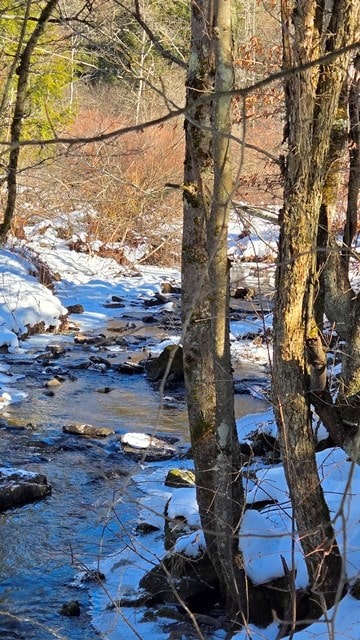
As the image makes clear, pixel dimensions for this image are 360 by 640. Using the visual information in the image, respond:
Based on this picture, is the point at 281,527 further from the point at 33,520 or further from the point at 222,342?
the point at 33,520

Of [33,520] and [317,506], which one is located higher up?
[317,506]

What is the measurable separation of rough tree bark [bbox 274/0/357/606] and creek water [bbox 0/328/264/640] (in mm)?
760

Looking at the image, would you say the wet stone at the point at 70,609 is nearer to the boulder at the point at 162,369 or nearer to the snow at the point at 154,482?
the snow at the point at 154,482

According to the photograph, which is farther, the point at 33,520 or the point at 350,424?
the point at 33,520

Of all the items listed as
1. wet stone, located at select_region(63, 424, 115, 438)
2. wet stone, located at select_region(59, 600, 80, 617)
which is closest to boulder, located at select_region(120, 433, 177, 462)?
wet stone, located at select_region(63, 424, 115, 438)

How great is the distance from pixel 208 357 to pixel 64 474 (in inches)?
125

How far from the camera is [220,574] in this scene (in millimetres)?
5371

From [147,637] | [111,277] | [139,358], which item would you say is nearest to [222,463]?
[147,637]

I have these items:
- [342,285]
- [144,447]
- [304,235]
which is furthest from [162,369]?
[304,235]

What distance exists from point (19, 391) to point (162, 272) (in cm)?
902

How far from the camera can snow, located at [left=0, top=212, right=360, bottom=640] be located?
442 cm

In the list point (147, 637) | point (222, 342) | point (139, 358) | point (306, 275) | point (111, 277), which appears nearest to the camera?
point (306, 275)

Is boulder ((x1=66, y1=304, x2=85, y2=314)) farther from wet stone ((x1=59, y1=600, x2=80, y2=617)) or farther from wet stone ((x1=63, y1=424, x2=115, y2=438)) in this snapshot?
wet stone ((x1=59, y1=600, x2=80, y2=617))

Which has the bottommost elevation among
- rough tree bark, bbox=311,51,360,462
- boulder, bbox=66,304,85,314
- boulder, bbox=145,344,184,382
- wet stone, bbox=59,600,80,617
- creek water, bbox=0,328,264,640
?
A: wet stone, bbox=59,600,80,617
